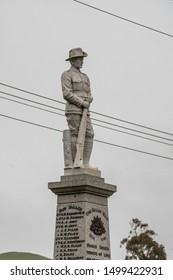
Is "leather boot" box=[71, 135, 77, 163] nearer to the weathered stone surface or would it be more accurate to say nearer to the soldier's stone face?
the weathered stone surface

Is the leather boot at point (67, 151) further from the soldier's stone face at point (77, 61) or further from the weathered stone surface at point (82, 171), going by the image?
the soldier's stone face at point (77, 61)

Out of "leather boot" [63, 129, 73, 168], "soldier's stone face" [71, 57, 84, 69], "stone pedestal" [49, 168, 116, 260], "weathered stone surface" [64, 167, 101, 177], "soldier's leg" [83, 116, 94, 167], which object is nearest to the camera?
"stone pedestal" [49, 168, 116, 260]

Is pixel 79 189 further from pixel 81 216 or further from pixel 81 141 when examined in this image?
pixel 81 141

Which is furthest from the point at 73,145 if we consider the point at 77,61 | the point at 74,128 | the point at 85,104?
the point at 77,61

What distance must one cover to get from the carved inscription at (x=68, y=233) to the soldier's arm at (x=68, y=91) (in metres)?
2.71

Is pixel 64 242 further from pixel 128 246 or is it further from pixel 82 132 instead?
pixel 128 246

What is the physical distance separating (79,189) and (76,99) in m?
2.35

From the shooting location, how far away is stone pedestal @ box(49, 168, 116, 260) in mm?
27766

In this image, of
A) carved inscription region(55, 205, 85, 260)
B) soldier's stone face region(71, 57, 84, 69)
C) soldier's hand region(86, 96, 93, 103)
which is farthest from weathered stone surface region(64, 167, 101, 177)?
soldier's stone face region(71, 57, 84, 69)

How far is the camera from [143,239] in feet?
204

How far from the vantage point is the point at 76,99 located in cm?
2873
